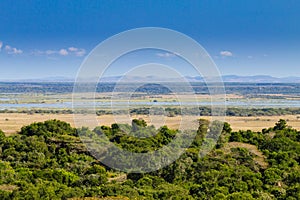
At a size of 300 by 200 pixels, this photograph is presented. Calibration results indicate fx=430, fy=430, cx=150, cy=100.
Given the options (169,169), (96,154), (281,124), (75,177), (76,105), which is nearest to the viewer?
(76,105)

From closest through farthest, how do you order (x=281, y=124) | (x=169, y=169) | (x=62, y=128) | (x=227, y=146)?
(x=169, y=169) → (x=227, y=146) → (x=62, y=128) → (x=281, y=124)

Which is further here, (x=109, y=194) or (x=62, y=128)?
(x=62, y=128)

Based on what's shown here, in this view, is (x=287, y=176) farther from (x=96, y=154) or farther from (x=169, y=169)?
(x=96, y=154)

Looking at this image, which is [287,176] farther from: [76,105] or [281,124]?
[281,124]

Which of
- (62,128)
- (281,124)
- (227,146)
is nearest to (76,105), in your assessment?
(227,146)

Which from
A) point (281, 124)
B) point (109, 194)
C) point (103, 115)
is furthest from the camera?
point (103, 115)

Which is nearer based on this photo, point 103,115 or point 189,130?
point 189,130

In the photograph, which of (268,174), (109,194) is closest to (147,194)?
(109,194)

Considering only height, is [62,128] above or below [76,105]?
below

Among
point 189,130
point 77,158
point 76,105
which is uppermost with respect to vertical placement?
point 76,105
